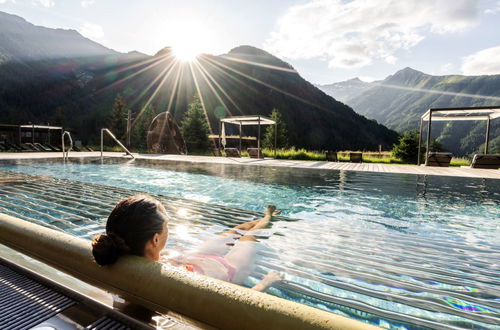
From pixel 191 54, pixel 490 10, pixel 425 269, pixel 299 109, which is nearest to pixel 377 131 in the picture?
pixel 299 109

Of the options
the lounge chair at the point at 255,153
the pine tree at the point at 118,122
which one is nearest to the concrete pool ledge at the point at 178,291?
the lounge chair at the point at 255,153

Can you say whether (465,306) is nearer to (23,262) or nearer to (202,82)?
(23,262)

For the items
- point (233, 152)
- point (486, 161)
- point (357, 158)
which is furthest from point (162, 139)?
point (486, 161)

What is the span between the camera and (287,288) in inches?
83.5

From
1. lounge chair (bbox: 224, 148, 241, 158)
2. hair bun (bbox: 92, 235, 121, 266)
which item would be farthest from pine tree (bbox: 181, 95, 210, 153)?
hair bun (bbox: 92, 235, 121, 266)

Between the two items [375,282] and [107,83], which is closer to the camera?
[375,282]

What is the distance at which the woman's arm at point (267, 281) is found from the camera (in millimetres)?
2113

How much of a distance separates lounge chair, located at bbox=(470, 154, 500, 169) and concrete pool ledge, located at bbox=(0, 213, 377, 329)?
14404 millimetres

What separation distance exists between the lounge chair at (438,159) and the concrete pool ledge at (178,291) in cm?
1437

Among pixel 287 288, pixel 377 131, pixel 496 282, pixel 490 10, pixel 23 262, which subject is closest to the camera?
pixel 23 262

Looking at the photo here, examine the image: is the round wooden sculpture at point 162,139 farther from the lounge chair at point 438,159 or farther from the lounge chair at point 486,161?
the lounge chair at point 486,161

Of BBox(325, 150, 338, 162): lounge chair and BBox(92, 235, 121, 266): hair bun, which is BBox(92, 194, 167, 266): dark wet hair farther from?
BBox(325, 150, 338, 162): lounge chair

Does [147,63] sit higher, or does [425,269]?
[147,63]

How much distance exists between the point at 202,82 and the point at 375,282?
292 feet
